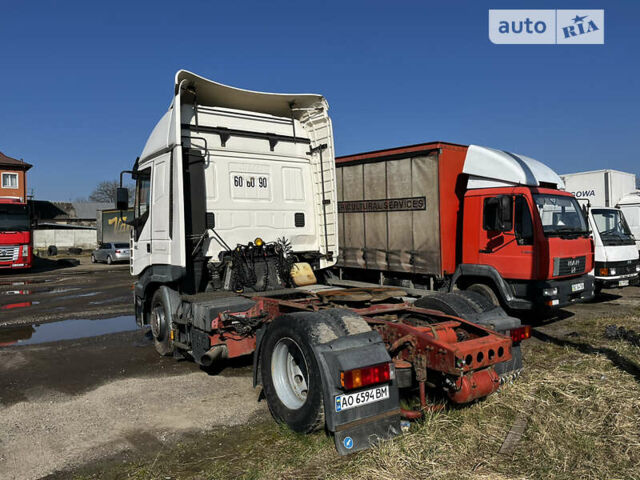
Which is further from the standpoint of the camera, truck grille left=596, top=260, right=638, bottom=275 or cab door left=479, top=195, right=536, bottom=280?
truck grille left=596, top=260, right=638, bottom=275

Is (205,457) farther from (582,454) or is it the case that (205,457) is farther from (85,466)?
(582,454)

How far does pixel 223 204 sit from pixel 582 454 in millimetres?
4923

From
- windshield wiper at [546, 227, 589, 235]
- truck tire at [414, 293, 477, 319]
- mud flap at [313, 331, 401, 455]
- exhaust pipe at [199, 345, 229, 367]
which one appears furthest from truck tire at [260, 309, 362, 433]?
windshield wiper at [546, 227, 589, 235]

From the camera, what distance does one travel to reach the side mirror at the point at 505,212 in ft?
26.6

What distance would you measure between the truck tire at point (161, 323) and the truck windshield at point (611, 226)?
32.2ft

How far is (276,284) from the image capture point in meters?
6.70

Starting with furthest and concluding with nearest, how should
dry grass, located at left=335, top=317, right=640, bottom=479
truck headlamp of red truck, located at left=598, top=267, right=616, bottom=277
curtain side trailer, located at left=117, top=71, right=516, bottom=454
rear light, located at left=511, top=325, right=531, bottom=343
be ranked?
truck headlamp of red truck, located at left=598, top=267, right=616, bottom=277 → rear light, located at left=511, top=325, right=531, bottom=343 → curtain side trailer, located at left=117, top=71, right=516, bottom=454 → dry grass, located at left=335, top=317, right=640, bottom=479

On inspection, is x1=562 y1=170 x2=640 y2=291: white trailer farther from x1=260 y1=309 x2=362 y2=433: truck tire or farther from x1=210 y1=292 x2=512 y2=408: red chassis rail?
x1=260 y1=309 x2=362 y2=433: truck tire

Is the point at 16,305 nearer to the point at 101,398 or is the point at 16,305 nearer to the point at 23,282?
the point at 23,282

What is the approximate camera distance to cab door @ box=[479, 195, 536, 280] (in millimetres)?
8016

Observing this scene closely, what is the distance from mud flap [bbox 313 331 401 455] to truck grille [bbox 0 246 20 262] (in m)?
22.4

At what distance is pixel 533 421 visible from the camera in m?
4.08

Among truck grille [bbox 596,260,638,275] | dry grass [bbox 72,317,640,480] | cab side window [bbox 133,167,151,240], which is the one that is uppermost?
cab side window [bbox 133,167,151,240]

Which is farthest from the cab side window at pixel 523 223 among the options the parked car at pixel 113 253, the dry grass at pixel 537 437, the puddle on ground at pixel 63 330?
the parked car at pixel 113 253
